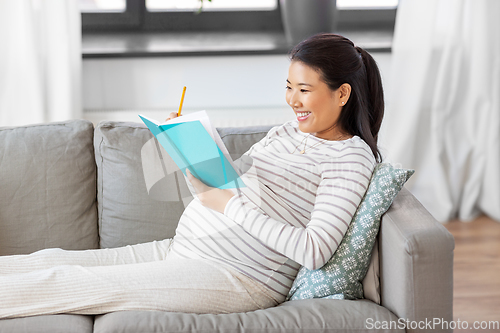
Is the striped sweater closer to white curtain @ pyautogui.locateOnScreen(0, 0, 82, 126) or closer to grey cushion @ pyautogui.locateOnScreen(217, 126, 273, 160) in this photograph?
grey cushion @ pyautogui.locateOnScreen(217, 126, 273, 160)

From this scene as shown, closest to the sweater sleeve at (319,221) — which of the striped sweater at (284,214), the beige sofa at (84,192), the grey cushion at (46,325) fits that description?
the striped sweater at (284,214)

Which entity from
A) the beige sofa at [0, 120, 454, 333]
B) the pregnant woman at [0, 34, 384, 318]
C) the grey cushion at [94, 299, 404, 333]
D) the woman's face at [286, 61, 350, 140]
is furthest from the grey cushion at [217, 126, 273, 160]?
the grey cushion at [94, 299, 404, 333]

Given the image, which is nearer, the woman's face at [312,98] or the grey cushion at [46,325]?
the grey cushion at [46,325]

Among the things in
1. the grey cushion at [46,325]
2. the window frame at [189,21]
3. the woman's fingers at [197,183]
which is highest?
the window frame at [189,21]

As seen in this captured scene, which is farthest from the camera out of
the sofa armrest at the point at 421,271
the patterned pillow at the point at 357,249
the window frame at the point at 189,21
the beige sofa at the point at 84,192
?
the window frame at the point at 189,21

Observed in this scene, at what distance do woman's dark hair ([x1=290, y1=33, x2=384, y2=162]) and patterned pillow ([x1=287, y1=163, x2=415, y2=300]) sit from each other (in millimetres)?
142

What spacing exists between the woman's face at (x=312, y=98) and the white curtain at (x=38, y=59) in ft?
4.06

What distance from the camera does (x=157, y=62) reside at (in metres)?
2.33

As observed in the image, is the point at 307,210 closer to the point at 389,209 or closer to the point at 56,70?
the point at 389,209

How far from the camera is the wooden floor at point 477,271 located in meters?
1.79

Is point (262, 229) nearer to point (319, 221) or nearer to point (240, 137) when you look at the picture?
point (319, 221)

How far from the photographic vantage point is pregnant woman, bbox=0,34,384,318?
114 cm

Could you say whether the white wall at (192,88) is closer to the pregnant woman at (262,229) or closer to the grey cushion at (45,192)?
the grey cushion at (45,192)

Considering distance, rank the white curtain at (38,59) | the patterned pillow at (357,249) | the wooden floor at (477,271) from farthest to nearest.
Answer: the white curtain at (38,59), the wooden floor at (477,271), the patterned pillow at (357,249)
